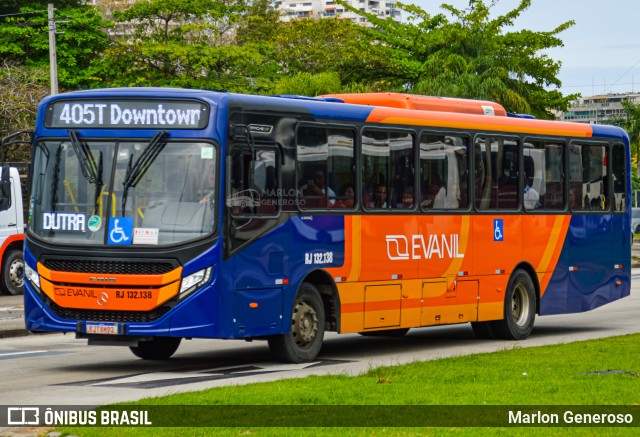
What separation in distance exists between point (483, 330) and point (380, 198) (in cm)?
387

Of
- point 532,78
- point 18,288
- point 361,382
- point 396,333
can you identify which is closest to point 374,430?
point 361,382

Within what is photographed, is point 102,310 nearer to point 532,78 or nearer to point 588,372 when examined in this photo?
point 588,372

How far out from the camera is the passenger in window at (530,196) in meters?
20.5

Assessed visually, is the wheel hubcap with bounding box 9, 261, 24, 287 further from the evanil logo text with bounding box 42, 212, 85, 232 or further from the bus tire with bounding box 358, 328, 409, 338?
the evanil logo text with bounding box 42, 212, 85, 232

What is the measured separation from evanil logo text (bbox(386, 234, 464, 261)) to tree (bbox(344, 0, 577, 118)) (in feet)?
96.4

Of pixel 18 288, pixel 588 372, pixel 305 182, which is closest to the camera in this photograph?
pixel 588 372

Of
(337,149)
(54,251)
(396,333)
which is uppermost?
(337,149)

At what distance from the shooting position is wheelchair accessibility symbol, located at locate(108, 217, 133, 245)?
48.4 ft

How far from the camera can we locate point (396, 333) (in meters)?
20.7

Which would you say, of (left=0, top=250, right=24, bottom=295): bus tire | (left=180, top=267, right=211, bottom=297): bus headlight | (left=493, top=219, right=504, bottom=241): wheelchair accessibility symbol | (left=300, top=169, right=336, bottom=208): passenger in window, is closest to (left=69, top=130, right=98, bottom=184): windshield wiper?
(left=180, top=267, right=211, bottom=297): bus headlight

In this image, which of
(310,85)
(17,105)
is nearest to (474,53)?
(310,85)

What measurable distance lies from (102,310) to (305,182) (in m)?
2.82

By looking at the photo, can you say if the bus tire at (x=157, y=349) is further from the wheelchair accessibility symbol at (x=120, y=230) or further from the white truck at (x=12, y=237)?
the white truck at (x=12, y=237)

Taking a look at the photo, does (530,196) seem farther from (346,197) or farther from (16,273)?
(16,273)
